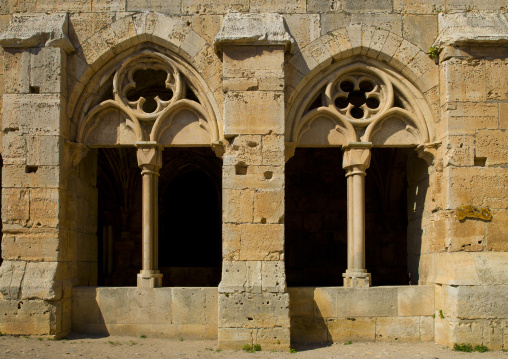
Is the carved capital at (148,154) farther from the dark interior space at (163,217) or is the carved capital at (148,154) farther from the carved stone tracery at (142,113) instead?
the dark interior space at (163,217)

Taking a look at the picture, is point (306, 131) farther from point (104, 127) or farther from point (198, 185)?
point (198, 185)

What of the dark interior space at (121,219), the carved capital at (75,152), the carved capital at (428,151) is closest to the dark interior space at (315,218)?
the dark interior space at (121,219)

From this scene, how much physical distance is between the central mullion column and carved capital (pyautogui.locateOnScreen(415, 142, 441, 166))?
1.95 metres

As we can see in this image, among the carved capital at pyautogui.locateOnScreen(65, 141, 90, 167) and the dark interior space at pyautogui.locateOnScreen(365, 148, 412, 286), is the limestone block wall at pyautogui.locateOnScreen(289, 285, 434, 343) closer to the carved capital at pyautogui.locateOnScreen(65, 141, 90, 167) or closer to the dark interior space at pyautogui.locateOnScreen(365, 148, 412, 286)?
the carved capital at pyautogui.locateOnScreen(65, 141, 90, 167)

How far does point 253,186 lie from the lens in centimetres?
698

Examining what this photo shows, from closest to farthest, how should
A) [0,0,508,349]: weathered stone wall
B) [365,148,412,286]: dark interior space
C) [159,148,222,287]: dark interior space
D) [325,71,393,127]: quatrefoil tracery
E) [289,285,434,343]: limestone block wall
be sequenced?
[0,0,508,349]: weathered stone wall → [289,285,434,343]: limestone block wall → [325,71,393,127]: quatrefoil tracery → [365,148,412,286]: dark interior space → [159,148,222,287]: dark interior space

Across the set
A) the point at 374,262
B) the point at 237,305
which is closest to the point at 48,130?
the point at 237,305

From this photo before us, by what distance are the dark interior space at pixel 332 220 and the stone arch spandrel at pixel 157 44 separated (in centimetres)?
396

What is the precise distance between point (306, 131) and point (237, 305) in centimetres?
248

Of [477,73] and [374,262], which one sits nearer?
[477,73]

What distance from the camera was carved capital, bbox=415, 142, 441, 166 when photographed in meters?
7.39

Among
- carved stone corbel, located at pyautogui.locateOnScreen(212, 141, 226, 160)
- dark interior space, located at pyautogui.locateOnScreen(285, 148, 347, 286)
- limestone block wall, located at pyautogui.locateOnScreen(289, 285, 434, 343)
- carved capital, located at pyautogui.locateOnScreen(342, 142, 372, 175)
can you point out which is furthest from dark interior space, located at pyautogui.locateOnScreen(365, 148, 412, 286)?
carved stone corbel, located at pyautogui.locateOnScreen(212, 141, 226, 160)

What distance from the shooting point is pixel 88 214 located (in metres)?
8.13

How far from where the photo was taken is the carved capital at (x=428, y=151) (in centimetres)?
739
